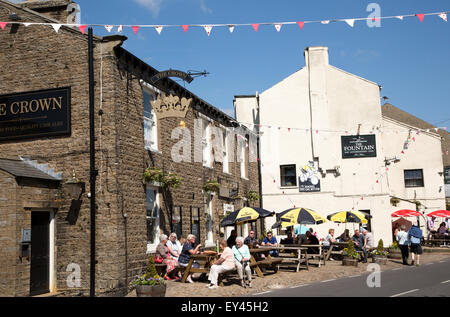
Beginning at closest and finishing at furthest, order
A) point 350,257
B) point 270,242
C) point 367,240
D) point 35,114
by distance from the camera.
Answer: point 35,114
point 350,257
point 270,242
point 367,240

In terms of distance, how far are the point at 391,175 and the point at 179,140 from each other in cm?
1916

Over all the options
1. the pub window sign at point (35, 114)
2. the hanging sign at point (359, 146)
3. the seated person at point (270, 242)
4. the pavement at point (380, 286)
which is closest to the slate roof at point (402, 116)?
the hanging sign at point (359, 146)

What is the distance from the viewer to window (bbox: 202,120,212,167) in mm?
21281

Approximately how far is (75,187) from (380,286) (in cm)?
849

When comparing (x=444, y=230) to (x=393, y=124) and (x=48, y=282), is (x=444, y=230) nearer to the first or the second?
(x=393, y=124)

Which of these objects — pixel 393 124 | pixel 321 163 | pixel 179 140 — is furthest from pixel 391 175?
pixel 179 140

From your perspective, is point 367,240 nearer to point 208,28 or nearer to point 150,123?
point 150,123

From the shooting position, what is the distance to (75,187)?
13.9m

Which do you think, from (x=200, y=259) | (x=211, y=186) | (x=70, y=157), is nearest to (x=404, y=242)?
(x=211, y=186)

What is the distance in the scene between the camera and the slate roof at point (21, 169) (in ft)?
42.4

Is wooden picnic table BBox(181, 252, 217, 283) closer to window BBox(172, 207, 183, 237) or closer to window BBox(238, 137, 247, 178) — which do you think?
window BBox(172, 207, 183, 237)

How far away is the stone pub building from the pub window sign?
30mm

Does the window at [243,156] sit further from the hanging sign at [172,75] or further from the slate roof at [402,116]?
the slate roof at [402,116]

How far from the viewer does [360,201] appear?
2897 centimetres
